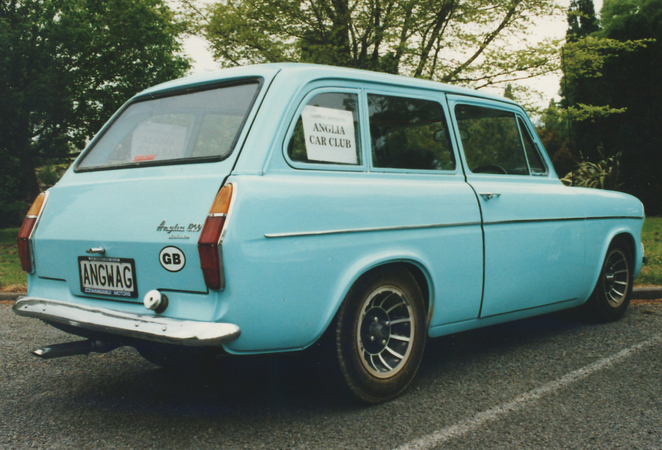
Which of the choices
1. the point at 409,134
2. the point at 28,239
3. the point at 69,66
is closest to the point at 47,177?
the point at 69,66

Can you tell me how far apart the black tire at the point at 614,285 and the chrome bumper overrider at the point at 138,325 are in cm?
355

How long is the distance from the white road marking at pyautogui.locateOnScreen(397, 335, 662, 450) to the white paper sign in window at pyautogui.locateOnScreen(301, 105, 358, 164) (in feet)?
4.85

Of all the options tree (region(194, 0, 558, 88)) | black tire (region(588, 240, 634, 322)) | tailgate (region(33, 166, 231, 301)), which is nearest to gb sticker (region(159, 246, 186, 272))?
tailgate (region(33, 166, 231, 301))

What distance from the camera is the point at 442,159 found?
3766mm

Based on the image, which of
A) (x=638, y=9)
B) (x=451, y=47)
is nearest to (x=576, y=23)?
(x=638, y=9)

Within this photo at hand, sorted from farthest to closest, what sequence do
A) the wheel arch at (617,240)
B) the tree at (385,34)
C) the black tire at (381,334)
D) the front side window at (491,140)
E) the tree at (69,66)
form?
the tree at (69,66) → the tree at (385,34) → the wheel arch at (617,240) → the front side window at (491,140) → the black tire at (381,334)

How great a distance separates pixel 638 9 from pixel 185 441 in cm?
3626

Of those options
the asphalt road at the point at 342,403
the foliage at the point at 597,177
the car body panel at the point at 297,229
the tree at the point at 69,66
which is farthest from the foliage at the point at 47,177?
the car body panel at the point at 297,229

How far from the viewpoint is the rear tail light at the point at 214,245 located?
2510 millimetres

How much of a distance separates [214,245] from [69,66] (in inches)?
710

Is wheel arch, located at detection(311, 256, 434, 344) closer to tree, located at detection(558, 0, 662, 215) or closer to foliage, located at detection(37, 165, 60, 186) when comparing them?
tree, located at detection(558, 0, 662, 215)

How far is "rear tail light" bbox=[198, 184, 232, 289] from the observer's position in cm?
251

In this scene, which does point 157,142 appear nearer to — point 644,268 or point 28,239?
point 28,239

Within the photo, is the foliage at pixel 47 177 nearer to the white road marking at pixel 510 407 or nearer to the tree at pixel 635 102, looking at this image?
the tree at pixel 635 102
